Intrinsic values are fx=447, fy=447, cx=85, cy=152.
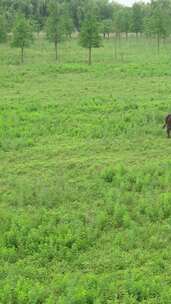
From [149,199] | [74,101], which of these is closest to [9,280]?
[149,199]

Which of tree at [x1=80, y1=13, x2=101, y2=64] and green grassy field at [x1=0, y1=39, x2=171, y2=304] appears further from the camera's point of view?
tree at [x1=80, y1=13, x2=101, y2=64]

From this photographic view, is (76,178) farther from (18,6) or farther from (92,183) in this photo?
(18,6)

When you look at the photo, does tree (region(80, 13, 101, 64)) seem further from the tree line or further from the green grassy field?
the green grassy field

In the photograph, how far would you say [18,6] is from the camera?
103m

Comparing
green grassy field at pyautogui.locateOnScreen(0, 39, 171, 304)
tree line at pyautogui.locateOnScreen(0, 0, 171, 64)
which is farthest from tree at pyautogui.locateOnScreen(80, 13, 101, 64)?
green grassy field at pyautogui.locateOnScreen(0, 39, 171, 304)

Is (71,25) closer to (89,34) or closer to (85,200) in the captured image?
(89,34)

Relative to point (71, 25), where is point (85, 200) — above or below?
below

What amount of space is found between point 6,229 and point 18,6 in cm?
9941

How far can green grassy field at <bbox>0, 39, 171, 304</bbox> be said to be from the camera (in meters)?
9.03

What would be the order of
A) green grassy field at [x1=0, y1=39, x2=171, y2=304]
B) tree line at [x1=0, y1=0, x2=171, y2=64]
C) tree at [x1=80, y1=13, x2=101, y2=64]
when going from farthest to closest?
tree line at [x1=0, y1=0, x2=171, y2=64] < tree at [x1=80, y1=13, x2=101, y2=64] < green grassy field at [x1=0, y1=39, x2=171, y2=304]

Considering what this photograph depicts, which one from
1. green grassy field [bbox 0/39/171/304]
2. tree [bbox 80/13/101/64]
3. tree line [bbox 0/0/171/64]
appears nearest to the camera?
green grassy field [bbox 0/39/171/304]

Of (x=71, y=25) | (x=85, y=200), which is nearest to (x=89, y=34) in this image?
(x=71, y=25)

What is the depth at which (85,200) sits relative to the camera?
13086 millimetres

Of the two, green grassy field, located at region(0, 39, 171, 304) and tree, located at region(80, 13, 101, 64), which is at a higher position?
tree, located at region(80, 13, 101, 64)
